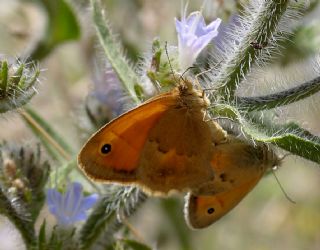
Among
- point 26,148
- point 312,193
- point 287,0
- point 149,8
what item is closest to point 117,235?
point 26,148

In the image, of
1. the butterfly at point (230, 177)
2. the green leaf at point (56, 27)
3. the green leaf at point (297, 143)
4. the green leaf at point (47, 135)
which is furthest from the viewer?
the green leaf at point (56, 27)

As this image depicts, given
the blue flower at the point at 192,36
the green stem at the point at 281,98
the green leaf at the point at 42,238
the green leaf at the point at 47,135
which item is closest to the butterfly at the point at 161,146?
the green stem at the point at 281,98

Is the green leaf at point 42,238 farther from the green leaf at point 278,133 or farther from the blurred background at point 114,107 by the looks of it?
the green leaf at point 278,133

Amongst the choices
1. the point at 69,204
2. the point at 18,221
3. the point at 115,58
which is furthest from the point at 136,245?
the point at 115,58

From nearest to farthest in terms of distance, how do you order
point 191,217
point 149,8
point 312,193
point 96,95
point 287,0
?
point 287,0 < point 191,217 < point 96,95 < point 149,8 < point 312,193

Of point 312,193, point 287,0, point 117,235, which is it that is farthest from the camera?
point 312,193

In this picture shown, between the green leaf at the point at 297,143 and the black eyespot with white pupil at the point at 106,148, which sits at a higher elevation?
the black eyespot with white pupil at the point at 106,148

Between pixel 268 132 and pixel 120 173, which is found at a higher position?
pixel 120 173

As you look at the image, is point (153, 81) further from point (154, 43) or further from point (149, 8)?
point (149, 8)
